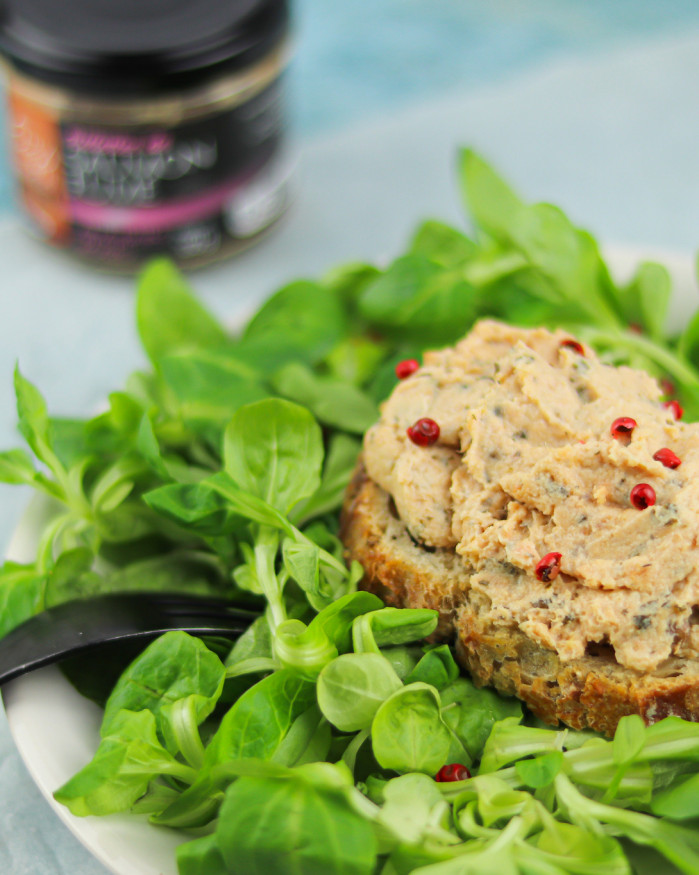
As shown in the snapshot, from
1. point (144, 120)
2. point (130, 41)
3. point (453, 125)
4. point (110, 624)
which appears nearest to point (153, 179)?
point (144, 120)

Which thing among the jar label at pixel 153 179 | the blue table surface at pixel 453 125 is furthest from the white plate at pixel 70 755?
the jar label at pixel 153 179

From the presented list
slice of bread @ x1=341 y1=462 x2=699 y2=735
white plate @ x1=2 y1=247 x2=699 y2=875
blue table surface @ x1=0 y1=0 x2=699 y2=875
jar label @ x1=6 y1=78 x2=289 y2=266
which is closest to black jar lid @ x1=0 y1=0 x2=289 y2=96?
jar label @ x1=6 y1=78 x2=289 y2=266

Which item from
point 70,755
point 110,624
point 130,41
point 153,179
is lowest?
point 70,755

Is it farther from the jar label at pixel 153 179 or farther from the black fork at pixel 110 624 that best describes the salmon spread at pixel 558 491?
the jar label at pixel 153 179

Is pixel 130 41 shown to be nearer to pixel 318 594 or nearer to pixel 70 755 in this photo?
pixel 318 594

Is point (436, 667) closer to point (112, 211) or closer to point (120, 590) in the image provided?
point (120, 590)

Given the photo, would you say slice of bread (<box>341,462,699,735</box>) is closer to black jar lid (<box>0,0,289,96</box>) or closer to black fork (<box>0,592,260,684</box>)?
black fork (<box>0,592,260,684</box>)
